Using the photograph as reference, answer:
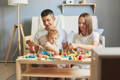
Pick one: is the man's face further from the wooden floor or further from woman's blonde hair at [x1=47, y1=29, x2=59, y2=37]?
the wooden floor

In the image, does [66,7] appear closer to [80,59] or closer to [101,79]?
[80,59]

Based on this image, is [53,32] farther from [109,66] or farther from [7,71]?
[109,66]

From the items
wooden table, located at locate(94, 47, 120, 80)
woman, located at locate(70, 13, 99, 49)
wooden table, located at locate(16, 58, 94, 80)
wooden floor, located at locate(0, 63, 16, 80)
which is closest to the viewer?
wooden table, located at locate(94, 47, 120, 80)

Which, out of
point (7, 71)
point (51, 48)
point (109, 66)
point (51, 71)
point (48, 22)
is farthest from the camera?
point (7, 71)

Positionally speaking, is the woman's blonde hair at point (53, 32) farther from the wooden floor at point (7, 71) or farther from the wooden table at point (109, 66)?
the wooden table at point (109, 66)

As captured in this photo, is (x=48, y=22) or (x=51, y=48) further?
(x=48, y=22)

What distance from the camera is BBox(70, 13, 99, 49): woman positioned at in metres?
2.69

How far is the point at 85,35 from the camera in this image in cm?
275

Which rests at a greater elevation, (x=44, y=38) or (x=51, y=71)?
(x=44, y=38)

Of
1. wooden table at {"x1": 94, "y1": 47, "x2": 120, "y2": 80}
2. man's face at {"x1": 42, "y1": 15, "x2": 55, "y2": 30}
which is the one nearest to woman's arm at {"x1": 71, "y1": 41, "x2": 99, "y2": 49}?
man's face at {"x1": 42, "y1": 15, "x2": 55, "y2": 30}

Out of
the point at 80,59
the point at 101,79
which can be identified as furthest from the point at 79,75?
the point at 101,79

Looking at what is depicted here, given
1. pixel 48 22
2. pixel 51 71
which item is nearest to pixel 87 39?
pixel 48 22

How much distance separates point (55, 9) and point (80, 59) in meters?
1.81

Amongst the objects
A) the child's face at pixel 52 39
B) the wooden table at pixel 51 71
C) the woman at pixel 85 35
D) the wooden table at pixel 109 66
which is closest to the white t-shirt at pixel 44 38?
the child's face at pixel 52 39
